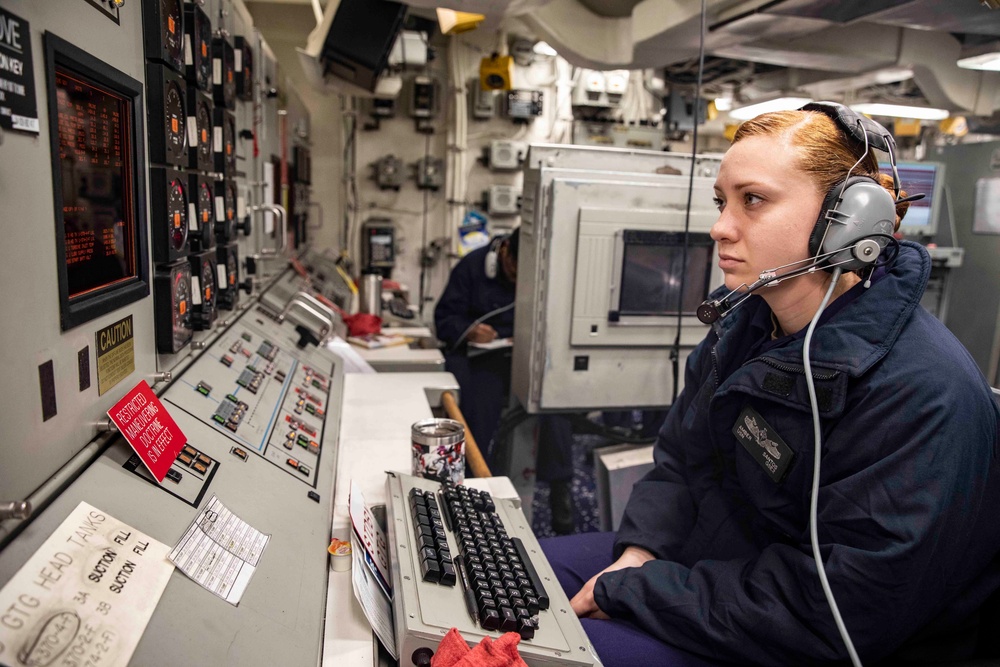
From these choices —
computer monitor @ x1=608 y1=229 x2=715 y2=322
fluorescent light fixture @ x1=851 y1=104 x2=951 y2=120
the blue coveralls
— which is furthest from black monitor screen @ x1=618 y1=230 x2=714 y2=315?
fluorescent light fixture @ x1=851 y1=104 x2=951 y2=120

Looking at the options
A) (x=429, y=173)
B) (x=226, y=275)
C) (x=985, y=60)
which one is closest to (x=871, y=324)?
(x=226, y=275)

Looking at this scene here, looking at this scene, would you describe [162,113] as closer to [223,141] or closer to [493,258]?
[223,141]

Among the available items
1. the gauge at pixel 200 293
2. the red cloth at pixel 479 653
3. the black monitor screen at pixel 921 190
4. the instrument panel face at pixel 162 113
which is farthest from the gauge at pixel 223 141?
the black monitor screen at pixel 921 190

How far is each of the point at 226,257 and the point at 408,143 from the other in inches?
141

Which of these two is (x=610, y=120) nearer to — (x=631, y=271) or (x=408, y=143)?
(x=408, y=143)

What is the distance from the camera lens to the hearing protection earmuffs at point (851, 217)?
3.57ft

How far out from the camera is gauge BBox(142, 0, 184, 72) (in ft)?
3.96

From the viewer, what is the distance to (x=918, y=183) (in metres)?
4.40

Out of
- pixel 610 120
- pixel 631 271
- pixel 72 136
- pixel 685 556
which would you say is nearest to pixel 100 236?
pixel 72 136

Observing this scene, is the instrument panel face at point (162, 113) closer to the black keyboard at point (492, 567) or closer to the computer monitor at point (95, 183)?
the computer monitor at point (95, 183)

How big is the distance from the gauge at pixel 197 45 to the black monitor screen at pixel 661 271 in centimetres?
132

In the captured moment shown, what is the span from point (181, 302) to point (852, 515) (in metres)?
1.29

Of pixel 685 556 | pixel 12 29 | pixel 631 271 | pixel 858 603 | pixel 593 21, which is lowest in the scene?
pixel 685 556

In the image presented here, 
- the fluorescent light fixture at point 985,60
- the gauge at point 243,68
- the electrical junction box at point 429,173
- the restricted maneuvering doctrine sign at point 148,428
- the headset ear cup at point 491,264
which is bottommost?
the restricted maneuvering doctrine sign at point 148,428
